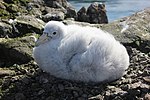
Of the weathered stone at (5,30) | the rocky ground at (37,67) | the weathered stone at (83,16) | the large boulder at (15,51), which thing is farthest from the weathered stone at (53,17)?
the large boulder at (15,51)

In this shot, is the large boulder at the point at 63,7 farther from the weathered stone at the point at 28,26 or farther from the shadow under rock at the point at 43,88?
the shadow under rock at the point at 43,88

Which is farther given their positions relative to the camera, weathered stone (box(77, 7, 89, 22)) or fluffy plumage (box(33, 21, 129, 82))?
weathered stone (box(77, 7, 89, 22))

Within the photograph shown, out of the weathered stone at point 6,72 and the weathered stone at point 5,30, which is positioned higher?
the weathered stone at point 5,30

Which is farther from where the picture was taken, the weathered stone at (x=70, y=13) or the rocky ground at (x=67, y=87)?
the weathered stone at (x=70, y=13)

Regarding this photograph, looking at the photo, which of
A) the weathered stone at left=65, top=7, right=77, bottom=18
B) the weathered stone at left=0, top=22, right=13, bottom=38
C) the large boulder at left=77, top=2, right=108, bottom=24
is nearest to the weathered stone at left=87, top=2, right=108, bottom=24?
the large boulder at left=77, top=2, right=108, bottom=24

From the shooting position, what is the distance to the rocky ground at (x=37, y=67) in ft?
15.8

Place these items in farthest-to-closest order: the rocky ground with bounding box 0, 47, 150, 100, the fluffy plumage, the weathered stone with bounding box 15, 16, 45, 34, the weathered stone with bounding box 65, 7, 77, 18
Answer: the weathered stone with bounding box 65, 7, 77, 18
the weathered stone with bounding box 15, 16, 45, 34
the fluffy plumage
the rocky ground with bounding box 0, 47, 150, 100

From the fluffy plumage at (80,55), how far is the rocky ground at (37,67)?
0.37ft

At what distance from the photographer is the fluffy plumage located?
489 cm

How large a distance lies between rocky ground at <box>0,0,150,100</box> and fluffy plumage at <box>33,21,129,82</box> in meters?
0.11

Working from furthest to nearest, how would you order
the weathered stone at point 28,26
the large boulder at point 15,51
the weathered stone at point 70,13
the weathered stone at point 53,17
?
the weathered stone at point 70,13
the weathered stone at point 53,17
the weathered stone at point 28,26
the large boulder at point 15,51

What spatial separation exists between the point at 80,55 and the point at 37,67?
740mm

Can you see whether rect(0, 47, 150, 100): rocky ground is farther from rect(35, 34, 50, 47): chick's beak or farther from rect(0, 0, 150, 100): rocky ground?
rect(35, 34, 50, 47): chick's beak

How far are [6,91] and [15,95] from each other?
17cm
